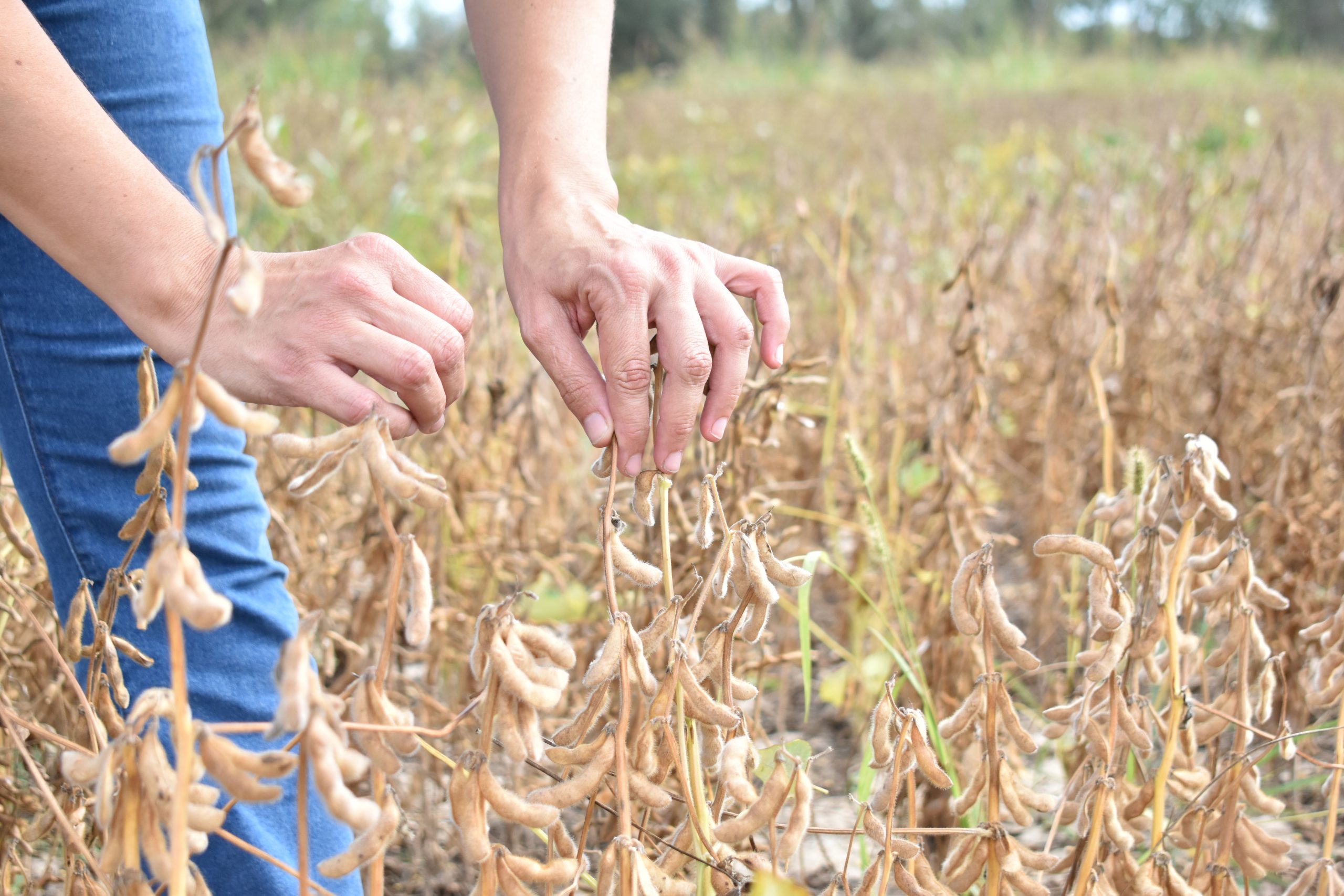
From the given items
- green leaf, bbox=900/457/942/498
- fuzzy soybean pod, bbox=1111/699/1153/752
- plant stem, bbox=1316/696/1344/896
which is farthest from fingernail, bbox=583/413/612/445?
green leaf, bbox=900/457/942/498

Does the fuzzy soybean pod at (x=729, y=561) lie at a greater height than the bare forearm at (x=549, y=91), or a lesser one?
lesser

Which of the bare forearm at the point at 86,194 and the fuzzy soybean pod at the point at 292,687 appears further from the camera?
the bare forearm at the point at 86,194

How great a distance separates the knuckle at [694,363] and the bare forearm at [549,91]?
0.20 meters

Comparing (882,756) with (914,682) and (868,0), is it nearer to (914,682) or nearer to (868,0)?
(914,682)

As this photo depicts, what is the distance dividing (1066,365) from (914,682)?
1.22 meters

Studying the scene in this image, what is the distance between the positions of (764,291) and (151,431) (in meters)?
0.59

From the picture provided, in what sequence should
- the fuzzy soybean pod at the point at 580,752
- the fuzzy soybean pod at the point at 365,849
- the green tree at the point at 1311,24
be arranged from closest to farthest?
the fuzzy soybean pod at the point at 365,849, the fuzzy soybean pod at the point at 580,752, the green tree at the point at 1311,24

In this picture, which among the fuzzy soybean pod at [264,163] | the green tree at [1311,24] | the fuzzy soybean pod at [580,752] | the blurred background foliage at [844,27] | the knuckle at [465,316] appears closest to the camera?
the fuzzy soybean pod at [264,163]

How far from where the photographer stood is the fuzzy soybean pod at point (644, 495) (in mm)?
878

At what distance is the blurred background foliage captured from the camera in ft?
Result: 32.1

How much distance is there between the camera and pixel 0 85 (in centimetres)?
74

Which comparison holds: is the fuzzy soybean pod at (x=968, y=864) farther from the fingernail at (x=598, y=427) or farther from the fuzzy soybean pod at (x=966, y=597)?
the fingernail at (x=598, y=427)

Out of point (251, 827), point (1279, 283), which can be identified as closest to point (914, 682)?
point (251, 827)

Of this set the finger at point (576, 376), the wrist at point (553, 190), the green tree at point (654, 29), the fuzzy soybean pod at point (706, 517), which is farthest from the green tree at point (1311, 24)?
the fuzzy soybean pod at point (706, 517)
